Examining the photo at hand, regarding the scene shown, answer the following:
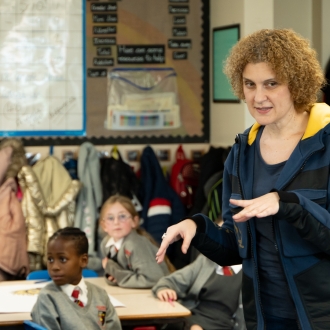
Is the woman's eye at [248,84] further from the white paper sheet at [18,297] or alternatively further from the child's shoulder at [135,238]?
the child's shoulder at [135,238]

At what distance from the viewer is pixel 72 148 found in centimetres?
557

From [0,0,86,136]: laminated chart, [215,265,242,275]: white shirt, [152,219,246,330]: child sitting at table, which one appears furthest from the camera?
[0,0,86,136]: laminated chart

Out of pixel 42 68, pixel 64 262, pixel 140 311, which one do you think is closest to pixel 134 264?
pixel 140 311

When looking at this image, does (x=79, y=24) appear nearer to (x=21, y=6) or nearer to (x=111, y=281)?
(x=21, y=6)

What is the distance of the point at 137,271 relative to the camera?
396 centimetres

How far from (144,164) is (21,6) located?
1509 mm

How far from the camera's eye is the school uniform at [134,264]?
3912 millimetres

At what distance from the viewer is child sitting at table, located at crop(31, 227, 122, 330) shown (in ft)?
10.1

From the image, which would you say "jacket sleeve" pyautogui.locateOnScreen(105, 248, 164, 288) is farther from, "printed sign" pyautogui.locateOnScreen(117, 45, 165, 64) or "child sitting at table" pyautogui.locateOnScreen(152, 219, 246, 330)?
"printed sign" pyautogui.locateOnScreen(117, 45, 165, 64)

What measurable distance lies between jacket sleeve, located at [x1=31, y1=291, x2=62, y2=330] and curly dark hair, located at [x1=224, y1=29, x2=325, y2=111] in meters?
1.49

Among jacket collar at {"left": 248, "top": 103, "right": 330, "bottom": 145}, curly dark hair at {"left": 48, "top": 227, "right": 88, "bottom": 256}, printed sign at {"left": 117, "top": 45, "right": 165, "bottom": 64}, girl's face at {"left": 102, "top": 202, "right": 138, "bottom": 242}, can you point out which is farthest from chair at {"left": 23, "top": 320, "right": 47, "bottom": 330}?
printed sign at {"left": 117, "top": 45, "right": 165, "bottom": 64}

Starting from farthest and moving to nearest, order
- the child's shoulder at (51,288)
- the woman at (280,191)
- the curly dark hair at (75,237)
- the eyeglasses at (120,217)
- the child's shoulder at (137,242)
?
1. the eyeglasses at (120,217)
2. the child's shoulder at (137,242)
3. the curly dark hair at (75,237)
4. the child's shoulder at (51,288)
5. the woman at (280,191)

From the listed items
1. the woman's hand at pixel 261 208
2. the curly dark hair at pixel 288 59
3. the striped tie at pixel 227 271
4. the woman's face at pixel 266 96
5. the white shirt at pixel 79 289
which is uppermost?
the curly dark hair at pixel 288 59

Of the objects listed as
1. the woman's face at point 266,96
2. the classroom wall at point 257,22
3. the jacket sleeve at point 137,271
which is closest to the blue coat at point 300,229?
the woman's face at point 266,96
